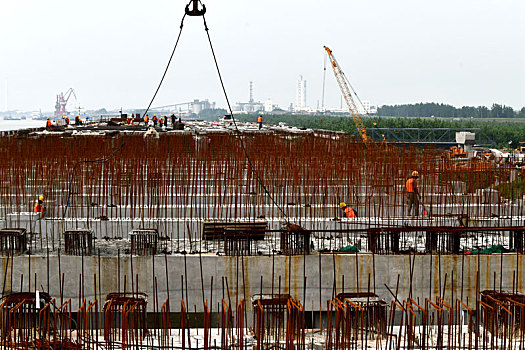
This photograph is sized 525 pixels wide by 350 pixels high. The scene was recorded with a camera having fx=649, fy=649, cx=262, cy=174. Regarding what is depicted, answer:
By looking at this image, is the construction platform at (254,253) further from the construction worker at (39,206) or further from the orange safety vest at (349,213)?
the orange safety vest at (349,213)

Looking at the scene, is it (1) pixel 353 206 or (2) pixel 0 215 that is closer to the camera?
(2) pixel 0 215

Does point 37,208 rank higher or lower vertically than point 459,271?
higher

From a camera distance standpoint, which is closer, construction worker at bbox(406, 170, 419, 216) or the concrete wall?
the concrete wall

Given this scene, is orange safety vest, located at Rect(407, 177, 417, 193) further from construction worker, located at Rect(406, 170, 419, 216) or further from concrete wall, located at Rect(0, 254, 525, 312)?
concrete wall, located at Rect(0, 254, 525, 312)

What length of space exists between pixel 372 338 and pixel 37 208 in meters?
9.86

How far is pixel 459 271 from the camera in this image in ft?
46.3

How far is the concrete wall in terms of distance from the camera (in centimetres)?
1384

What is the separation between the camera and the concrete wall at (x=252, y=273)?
13.8m

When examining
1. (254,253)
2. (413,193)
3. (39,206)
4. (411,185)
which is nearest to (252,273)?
(254,253)

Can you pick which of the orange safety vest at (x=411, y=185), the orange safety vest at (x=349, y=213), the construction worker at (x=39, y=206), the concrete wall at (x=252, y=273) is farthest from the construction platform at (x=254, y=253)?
the orange safety vest at (x=411, y=185)

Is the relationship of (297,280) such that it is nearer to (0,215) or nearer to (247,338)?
(247,338)

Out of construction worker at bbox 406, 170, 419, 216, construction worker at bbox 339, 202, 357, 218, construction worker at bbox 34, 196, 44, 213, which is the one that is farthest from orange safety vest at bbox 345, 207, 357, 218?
construction worker at bbox 34, 196, 44, 213

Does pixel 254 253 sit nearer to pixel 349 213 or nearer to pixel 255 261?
pixel 255 261

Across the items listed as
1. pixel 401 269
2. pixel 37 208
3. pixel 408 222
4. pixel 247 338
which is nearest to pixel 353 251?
pixel 401 269
